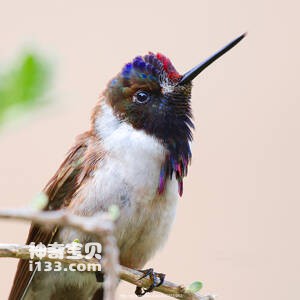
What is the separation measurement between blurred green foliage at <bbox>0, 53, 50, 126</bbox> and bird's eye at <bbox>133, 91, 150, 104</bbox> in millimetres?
2543

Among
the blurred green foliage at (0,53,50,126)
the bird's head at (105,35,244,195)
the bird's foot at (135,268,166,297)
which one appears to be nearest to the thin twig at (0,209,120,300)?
the blurred green foliage at (0,53,50,126)

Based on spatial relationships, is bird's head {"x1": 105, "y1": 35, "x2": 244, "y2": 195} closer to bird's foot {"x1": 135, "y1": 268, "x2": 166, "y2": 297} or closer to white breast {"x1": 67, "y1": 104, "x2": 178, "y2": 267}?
white breast {"x1": 67, "y1": 104, "x2": 178, "y2": 267}

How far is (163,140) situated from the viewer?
10.5ft

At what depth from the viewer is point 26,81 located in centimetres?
66

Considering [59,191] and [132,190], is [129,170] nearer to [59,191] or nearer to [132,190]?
[132,190]

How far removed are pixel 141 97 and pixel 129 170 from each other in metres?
0.45

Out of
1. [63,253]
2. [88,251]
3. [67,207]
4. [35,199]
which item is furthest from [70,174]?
[35,199]

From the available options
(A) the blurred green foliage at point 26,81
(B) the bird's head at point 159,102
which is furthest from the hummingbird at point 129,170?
(A) the blurred green foliage at point 26,81

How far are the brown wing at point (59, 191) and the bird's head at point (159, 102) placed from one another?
318 millimetres

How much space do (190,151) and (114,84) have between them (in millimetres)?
581

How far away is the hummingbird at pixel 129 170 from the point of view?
3010mm

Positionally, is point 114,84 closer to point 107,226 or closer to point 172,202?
point 172,202

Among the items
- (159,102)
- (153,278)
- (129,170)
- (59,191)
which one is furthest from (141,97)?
(153,278)

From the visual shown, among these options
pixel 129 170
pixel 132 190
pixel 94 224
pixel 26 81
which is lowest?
pixel 94 224
